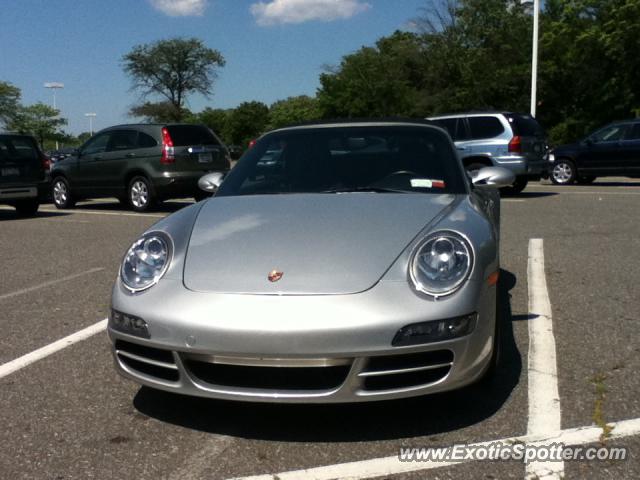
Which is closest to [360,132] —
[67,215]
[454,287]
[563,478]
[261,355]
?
[454,287]

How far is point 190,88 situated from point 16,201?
6485 centimetres

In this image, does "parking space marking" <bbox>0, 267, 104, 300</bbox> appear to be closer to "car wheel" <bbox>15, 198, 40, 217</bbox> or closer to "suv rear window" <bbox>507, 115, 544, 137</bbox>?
"car wheel" <bbox>15, 198, 40, 217</bbox>

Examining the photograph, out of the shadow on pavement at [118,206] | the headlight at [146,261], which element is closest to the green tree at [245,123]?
the shadow on pavement at [118,206]

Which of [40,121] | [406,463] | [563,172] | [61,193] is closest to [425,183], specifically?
[406,463]

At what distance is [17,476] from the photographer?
9.39 ft

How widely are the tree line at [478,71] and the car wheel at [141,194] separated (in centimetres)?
1768

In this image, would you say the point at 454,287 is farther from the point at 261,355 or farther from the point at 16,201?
the point at 16,201

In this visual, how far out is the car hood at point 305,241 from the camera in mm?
3137

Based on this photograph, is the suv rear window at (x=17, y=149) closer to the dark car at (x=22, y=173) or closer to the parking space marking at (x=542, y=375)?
the dark car at (x=22, y=173)

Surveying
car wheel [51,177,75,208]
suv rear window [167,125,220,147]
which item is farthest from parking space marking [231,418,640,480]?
car wheel [51,177,75,208]

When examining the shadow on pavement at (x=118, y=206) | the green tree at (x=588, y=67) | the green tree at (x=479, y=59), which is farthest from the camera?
the green tree at (x=479, y=59)

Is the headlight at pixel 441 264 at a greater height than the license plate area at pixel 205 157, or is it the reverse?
the headlight at pixel 441 264

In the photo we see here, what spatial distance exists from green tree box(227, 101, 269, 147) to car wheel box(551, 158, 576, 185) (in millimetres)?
92387

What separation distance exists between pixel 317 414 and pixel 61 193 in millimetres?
12938
